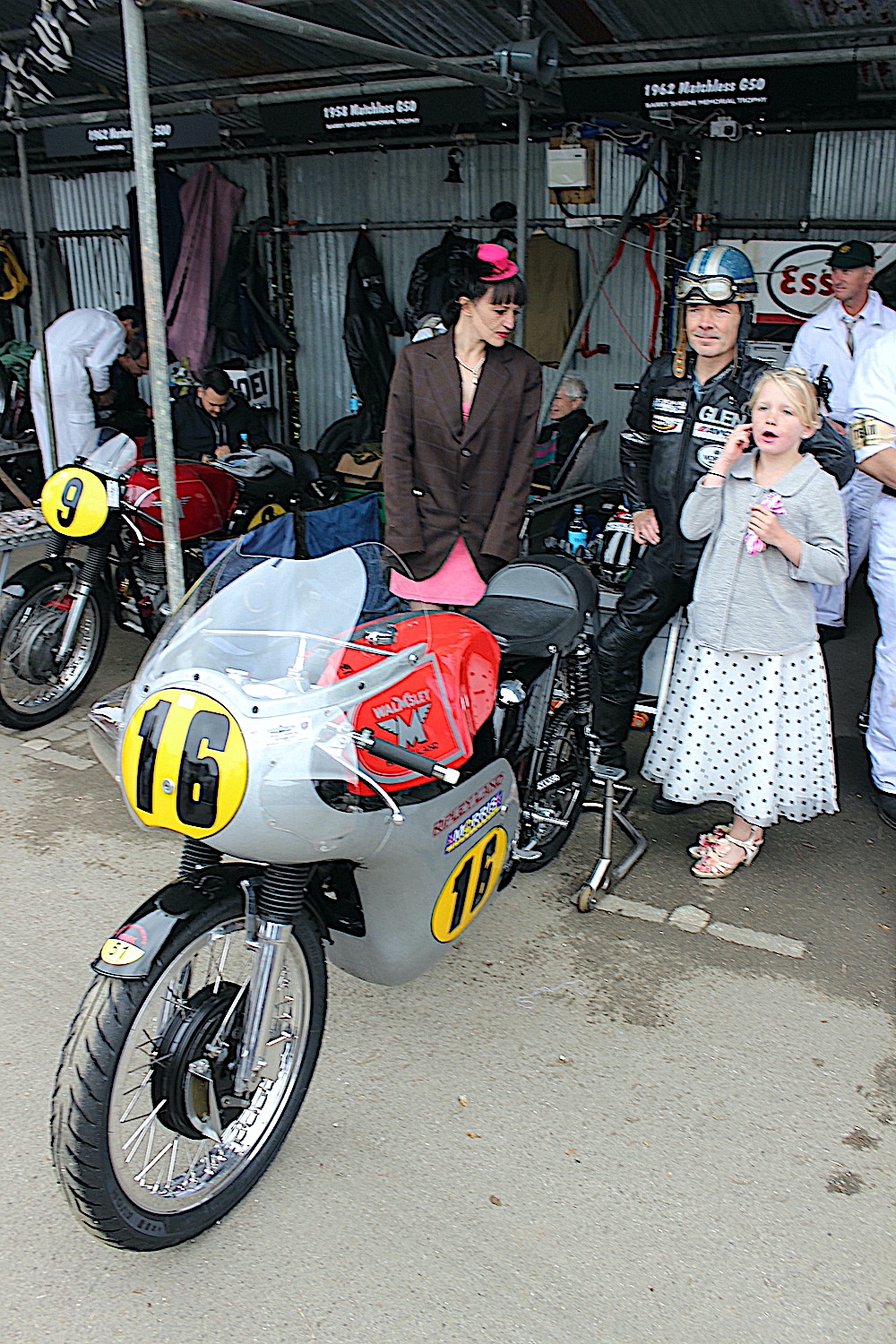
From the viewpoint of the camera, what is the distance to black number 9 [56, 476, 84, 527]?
465 centimetres

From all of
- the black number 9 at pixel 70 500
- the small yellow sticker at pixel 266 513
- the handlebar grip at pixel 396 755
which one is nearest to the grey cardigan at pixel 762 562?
the handlebar grip at pixel 396 755

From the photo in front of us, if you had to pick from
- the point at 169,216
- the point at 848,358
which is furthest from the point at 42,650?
the point at 169,216

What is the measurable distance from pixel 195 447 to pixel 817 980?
15.0 ft

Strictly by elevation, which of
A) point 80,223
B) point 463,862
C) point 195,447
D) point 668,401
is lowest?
point 463,862

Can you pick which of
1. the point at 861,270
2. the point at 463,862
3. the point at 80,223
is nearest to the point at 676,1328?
the point at 463,862

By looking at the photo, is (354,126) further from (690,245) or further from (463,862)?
(463,862)

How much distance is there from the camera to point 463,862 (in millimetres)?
2598

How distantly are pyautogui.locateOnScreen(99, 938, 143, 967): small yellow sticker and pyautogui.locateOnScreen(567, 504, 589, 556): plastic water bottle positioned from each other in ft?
13.3

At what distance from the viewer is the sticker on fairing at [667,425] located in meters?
3.75

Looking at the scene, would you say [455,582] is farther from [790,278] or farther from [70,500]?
[790,278]

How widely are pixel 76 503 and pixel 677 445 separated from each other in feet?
8.13

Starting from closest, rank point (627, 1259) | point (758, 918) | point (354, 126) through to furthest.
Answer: point (627, 1259) → point (758, 918) → point (354, 126)

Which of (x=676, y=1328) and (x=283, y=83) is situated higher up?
(x=283, y=83)

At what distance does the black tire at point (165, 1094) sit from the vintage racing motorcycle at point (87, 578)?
8.62 feet
